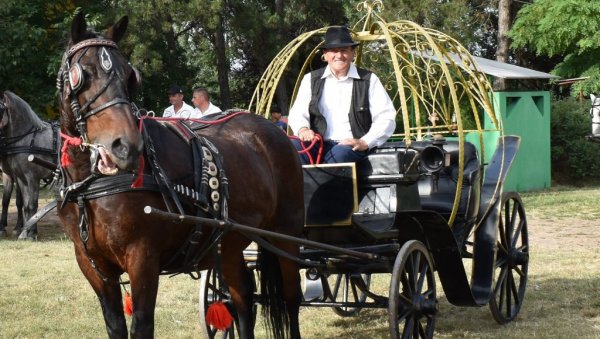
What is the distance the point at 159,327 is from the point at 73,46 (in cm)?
294

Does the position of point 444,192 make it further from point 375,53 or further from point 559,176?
point 559,176

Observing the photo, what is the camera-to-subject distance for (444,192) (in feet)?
20.7

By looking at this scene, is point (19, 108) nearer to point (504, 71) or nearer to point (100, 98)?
point (100, 98)

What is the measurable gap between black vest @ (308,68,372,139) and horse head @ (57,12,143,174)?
2094mm

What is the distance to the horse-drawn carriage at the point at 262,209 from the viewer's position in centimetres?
370

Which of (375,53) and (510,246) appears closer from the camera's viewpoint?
(510,246)

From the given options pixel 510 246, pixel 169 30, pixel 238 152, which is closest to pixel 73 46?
pixel 238 152

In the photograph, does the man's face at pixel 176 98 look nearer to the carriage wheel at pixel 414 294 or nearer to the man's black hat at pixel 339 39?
the man's black hat at pixel 339 39

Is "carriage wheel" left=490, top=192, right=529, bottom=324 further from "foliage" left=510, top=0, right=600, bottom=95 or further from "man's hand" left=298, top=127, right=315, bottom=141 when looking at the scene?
"foliage" left=510, top=0, right=600, bottom=95

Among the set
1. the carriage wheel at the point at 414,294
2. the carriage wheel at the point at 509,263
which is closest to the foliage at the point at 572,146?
the carriage wheel at the point at 509,263

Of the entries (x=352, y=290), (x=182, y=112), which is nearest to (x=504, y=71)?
(x=182, y=112)

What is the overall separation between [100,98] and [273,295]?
201cm

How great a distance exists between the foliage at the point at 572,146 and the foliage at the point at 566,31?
1746 mm

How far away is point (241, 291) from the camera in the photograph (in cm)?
489
